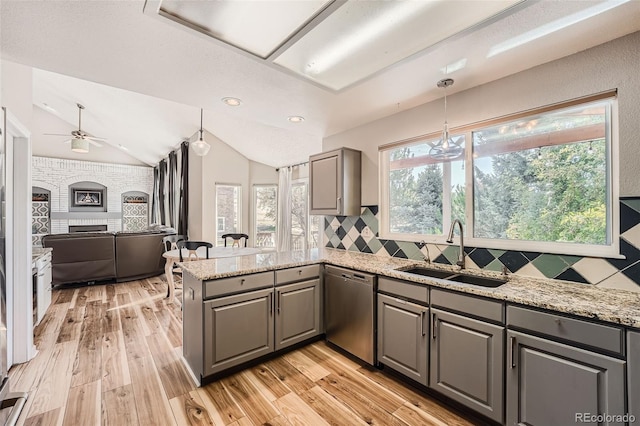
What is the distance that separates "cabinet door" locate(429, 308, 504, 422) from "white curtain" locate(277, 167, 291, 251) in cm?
439

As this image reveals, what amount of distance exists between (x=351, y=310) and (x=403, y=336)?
507 mm

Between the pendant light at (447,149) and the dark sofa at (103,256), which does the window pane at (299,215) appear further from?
the pendant light at (447,149)

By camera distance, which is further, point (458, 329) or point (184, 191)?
point (184, 191)

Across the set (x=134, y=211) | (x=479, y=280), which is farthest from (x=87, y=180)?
(x=479, y=280)

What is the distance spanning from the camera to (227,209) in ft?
21.3

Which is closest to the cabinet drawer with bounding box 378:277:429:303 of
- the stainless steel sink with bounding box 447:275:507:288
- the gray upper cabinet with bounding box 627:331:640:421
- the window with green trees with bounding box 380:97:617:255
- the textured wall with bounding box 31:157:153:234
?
the stainless steel sink with bounding box 447:275:507:288

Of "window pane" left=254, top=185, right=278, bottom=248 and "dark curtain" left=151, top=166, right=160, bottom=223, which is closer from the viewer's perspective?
"window pane" left=254, top=185, right=278, bottom=248

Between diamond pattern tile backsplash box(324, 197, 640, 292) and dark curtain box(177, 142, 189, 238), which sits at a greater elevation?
dark curtain box(177, 142, 189, 238)

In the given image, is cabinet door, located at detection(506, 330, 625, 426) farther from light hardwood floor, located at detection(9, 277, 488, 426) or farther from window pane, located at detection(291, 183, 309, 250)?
window pane, located at detection(291, 183, 309, 250)

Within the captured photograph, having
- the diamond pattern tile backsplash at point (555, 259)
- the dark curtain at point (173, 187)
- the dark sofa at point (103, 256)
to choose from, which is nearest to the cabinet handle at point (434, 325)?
the diamond pattern tile backsplash at point (555, 259)

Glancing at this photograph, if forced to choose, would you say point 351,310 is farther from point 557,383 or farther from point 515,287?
point 557,383

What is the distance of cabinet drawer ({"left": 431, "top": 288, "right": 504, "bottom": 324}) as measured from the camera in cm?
156

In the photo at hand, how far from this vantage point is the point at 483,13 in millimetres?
1412

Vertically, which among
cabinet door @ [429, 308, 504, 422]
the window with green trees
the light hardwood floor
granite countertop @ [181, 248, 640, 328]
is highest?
the window with green trees
